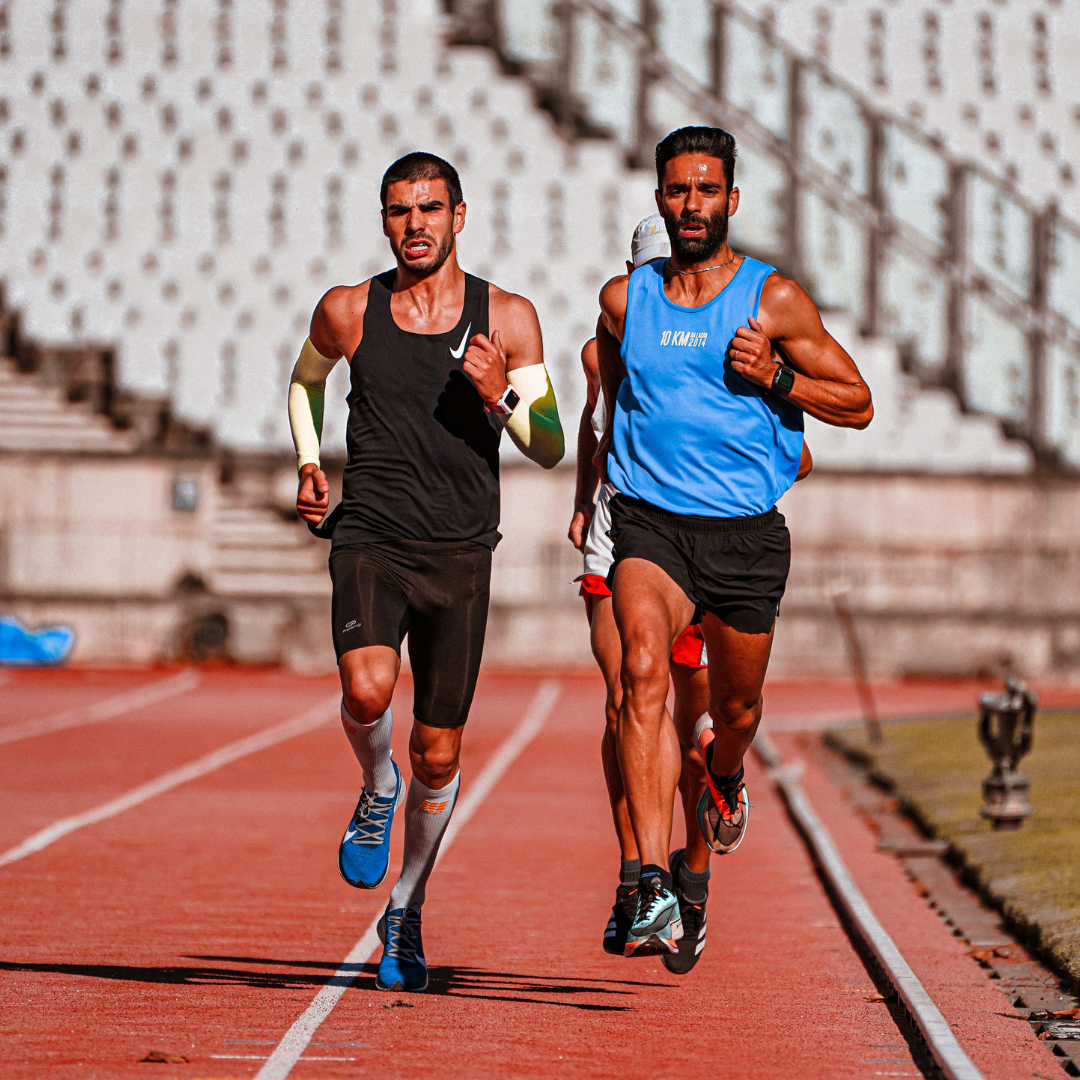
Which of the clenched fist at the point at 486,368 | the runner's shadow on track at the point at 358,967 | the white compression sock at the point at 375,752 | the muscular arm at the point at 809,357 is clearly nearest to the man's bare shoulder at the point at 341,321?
the clenched fist at the point at 486,368

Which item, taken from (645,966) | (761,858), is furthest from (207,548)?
(645,966)

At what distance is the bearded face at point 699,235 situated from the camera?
238 inches

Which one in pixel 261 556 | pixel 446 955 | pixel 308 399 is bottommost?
pixel 261 556

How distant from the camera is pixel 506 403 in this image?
6285 mm

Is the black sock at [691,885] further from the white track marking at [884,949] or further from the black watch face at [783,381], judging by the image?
the black watch face at [783,381]

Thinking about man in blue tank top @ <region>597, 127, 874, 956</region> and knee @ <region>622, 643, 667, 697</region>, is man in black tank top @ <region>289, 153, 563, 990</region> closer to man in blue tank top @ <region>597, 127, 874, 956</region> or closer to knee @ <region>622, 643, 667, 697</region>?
man in blue tank top @ <region>597, 127, 874, 956</region>

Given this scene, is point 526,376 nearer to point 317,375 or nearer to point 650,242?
point 317,375

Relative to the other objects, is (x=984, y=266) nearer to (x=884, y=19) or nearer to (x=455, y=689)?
(x=884, y=19)

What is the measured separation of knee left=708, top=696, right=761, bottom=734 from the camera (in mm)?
6379

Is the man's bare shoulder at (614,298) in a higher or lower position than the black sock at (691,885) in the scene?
higher

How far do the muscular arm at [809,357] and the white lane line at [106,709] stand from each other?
14.2m

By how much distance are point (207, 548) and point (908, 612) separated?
11273 mm

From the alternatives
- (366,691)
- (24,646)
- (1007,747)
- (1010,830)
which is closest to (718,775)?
(366,691)

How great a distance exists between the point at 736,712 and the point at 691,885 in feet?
1.88
